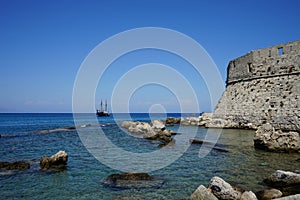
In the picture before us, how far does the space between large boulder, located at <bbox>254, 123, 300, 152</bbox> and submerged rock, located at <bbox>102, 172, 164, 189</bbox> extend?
7.85 m

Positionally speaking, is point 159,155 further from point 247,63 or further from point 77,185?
point 247,63

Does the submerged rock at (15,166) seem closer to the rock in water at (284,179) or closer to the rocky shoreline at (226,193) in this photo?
the rocky shoreline at (226,193)

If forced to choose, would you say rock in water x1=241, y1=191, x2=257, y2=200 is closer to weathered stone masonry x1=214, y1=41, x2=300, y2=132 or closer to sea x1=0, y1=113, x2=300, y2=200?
sea x1=0, y1=113, x2=300, y2=200

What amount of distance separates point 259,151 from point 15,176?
1197 centimetres

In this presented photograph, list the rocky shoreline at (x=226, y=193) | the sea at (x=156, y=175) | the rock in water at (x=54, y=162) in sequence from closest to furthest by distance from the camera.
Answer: the rocky shoreline at (x=226, y=193)
the sea at (x=156, y=175)
the rock in water at (x=54, y=162)

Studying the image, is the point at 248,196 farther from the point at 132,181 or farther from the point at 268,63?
the point at 268,63

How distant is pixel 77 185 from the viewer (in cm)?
815

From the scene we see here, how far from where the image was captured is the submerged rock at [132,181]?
7.87m

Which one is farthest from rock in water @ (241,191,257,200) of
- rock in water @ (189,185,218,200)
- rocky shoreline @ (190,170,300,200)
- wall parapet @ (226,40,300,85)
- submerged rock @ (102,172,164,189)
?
wall parapet @ (226,40,300,85)

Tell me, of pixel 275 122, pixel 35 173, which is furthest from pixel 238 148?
pixel 35 173

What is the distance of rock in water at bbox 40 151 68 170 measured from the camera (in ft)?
34.0

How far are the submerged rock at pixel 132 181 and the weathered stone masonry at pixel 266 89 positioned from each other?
1517cm

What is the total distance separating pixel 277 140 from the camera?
523 inches

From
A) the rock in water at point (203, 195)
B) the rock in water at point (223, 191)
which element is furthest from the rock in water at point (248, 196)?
the rock in water at point (203, 195)
